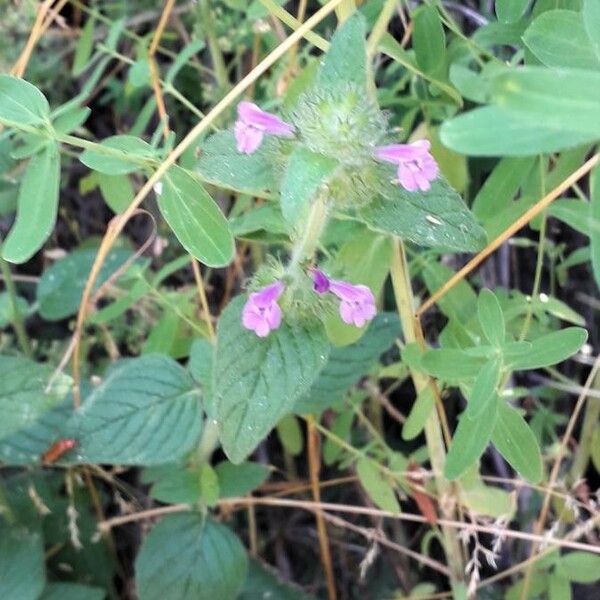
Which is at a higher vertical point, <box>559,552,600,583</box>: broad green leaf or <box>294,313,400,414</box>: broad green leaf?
<box>294,313,400,414</box>: broad green leaf

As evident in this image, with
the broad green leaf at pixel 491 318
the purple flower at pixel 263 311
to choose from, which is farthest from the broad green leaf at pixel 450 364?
the purple flower at pixel 263 311

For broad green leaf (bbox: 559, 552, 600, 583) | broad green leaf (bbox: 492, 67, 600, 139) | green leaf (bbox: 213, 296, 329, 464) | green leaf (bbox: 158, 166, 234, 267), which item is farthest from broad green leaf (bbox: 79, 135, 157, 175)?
broad green leaf (bbox: 559, 552, 600, 583)

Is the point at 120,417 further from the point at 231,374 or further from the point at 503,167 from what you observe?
the point at 503,167

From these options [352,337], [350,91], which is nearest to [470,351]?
[352,337]

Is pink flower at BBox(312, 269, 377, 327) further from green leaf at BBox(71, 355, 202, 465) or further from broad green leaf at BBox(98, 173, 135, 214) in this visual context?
broad green leaf at BBox(98, 173, 135, 214)

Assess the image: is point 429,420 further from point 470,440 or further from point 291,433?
point 291,433

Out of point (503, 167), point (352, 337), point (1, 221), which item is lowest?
point (1, 221)

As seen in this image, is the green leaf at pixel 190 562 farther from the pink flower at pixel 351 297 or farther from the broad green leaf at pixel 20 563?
the pink flower at pixel 351 297
